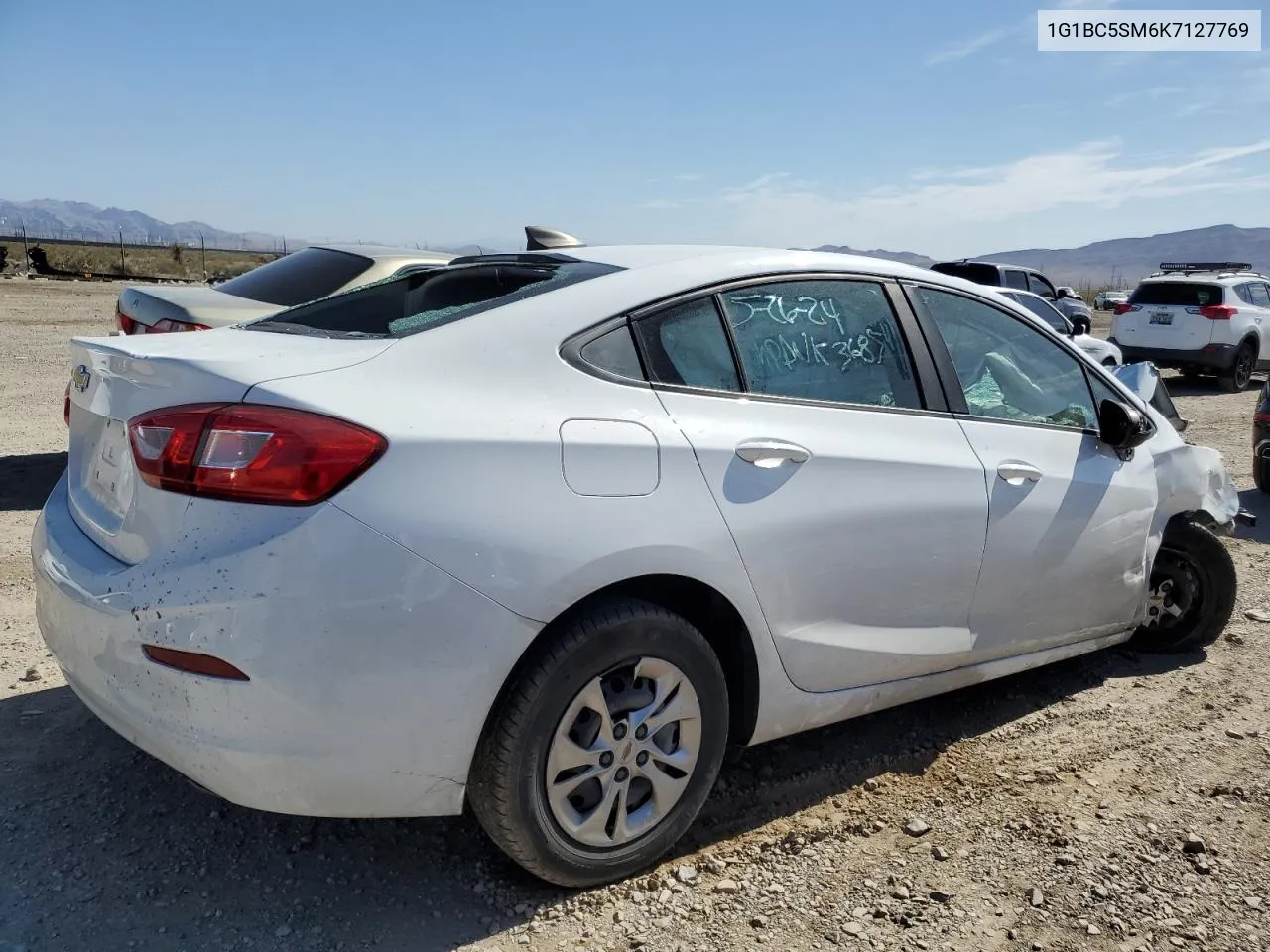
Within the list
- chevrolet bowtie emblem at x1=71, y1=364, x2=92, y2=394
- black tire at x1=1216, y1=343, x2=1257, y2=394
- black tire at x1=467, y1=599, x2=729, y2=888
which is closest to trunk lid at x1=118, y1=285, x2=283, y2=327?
chevrolet bowtie emblem at x1=71, y1=364, x2=92, y2=394

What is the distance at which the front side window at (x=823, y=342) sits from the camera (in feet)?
10.0

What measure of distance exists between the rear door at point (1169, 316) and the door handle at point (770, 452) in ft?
51.9

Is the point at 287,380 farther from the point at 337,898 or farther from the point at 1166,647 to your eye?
the point at 1166,647

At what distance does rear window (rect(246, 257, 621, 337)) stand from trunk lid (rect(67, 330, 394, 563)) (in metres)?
0.31

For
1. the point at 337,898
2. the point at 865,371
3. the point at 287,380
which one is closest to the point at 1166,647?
the point at 865,371

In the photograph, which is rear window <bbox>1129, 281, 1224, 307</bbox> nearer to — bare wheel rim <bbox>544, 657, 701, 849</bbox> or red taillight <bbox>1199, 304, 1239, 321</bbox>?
red taillight <bbox>1199, 304, 1239, 321</bbox>

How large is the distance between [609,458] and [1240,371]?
56.1 ft

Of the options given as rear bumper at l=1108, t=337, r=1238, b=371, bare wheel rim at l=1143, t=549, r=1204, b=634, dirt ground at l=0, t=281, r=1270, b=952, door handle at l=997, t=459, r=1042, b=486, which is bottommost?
dirt ground at l=0, t=281, r=1270, b=952

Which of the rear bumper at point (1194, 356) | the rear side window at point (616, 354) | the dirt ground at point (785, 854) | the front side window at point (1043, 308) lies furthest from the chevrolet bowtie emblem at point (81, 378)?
the rear bumper at point (1194, 356)

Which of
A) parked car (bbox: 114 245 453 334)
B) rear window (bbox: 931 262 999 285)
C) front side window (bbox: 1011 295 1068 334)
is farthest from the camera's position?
rear window (bbox: 931 262 999 285)

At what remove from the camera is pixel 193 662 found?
2266 mm

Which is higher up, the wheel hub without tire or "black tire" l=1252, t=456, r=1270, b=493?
the wheel hub without tire

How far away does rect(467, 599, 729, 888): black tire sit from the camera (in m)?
2.46

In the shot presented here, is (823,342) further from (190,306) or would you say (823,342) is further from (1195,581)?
(190,306)
